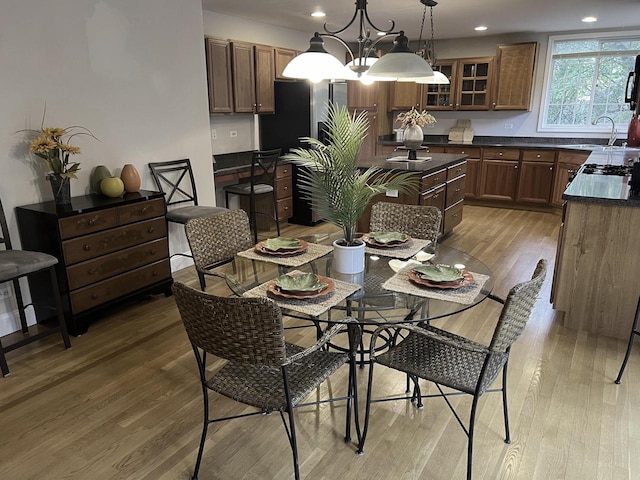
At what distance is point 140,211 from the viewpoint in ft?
11.0

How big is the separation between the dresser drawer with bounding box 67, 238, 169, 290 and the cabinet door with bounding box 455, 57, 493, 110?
199 inches

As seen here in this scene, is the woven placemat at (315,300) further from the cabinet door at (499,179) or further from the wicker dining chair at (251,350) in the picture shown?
the cabinet door at (499,179)

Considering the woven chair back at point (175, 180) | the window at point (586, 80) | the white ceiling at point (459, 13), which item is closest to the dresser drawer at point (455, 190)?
the white ceiling at point (459, 13)

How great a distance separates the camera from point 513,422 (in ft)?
7.25

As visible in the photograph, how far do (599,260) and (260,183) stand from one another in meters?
3.37

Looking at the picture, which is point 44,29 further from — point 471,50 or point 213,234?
point 471,50

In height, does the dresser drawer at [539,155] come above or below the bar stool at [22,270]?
above

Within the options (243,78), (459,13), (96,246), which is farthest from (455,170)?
(96,246)

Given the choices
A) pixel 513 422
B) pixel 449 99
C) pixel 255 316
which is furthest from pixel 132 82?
pixel 449 99

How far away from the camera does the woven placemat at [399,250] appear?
7.57 feet

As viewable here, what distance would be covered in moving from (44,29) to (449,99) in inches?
213

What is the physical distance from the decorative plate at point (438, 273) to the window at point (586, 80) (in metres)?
5.65

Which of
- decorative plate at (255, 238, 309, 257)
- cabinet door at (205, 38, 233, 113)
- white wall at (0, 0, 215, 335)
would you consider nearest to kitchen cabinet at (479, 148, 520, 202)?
cabinet door at (205, 38, 233, 113)

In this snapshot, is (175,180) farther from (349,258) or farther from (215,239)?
(349,258)
